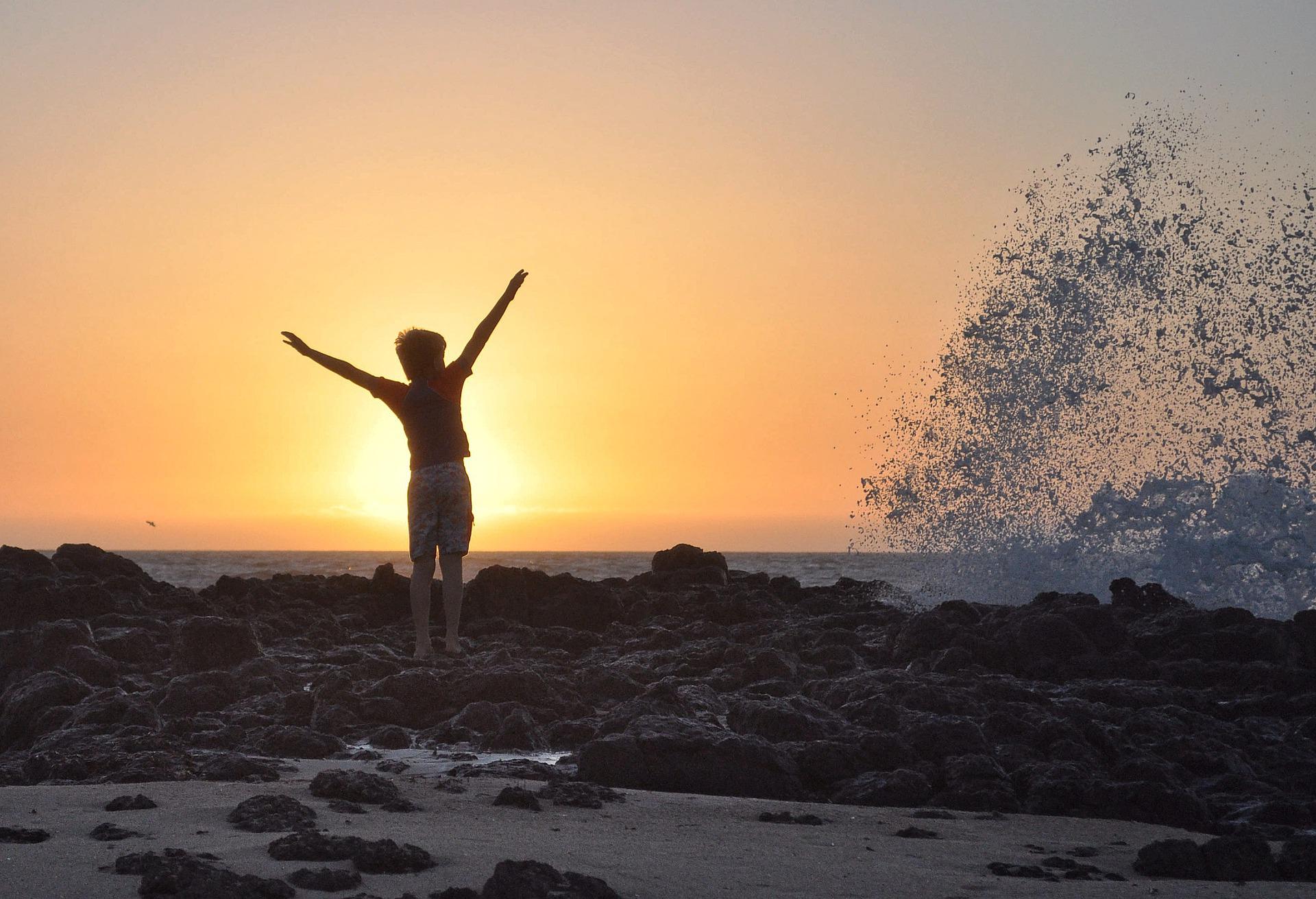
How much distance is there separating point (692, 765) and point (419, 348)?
396 centimetres

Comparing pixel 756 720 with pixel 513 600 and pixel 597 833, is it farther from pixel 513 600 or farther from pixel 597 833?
pixel 513 600

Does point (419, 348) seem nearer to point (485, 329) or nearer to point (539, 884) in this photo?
point (485, 329)

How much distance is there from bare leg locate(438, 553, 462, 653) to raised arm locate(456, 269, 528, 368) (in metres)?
1.19

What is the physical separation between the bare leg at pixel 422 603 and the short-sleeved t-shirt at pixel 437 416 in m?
0.61

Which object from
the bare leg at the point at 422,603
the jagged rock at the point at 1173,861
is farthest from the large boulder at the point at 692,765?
the bare leg at the point at 422,603

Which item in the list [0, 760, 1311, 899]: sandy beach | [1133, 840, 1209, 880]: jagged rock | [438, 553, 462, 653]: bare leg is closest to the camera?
[0, 760, 1311, 899]: sandy beach

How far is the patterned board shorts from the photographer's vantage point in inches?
306

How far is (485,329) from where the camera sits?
25.4 ft

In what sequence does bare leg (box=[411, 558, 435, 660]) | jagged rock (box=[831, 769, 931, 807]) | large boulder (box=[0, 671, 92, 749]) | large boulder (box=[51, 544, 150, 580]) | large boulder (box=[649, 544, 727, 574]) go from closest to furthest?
jagged rock (box=[831, 769, 931, 807]), large boulder (box=[0, 671, 92, 749]), bare leg (box=[411, 558, 435, 660]), large boulder (box=[51, 544, 150, 580]), large boulder (box=[649, 544, 727, 574])

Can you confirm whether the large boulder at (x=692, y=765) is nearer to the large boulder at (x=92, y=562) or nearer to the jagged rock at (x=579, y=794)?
the jagged rock at (x=579, y=794)

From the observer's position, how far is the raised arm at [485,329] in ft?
25.4

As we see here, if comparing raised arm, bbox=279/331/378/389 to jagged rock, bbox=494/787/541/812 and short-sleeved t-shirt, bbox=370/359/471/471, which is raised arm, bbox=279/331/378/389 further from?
jagged rock, bbox=494/787/541/812

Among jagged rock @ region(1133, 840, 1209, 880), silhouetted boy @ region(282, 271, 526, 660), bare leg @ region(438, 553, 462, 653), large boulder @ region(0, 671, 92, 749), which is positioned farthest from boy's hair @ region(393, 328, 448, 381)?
jagged rock @ region(1133, 840, 1209, 880)

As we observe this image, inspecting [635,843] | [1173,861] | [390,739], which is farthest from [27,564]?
[1173,861]
